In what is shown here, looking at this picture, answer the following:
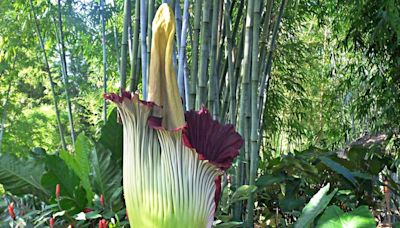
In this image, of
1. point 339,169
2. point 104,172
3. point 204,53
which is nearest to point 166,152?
point 104,172

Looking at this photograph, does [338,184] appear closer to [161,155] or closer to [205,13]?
[205,13]

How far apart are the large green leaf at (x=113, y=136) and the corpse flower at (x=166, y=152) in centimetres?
29

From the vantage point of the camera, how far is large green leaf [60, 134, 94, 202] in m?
1.26

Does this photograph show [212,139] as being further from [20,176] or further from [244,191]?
[20,176]

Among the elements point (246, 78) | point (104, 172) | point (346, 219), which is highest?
point (246, 78)

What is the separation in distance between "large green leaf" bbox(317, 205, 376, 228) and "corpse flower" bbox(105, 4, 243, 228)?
41cm

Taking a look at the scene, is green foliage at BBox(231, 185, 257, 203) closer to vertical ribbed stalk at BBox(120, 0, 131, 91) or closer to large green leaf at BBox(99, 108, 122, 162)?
large green leaf at BBox(99, 108, 122, 162)

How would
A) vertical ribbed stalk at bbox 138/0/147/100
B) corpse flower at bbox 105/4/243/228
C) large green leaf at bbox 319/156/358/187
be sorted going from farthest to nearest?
large green leaf at bbox 319/156/358/187
vertical ribbed stalk at bbox 138/0/147/100
corpse flower at bbox 105/4/243/228

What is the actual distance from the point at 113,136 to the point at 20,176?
23cm

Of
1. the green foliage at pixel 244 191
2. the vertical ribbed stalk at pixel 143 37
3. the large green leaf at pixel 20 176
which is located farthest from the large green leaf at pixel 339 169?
the large green leaf at pixel 20 176

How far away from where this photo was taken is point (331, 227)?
1226 mm

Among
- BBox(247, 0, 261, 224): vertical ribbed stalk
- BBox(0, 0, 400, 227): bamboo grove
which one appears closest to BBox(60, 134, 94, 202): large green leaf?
BBox(0, 0, 400, 227): bamboo grove

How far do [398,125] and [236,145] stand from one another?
2409 mm

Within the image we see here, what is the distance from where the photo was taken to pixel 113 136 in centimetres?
127
